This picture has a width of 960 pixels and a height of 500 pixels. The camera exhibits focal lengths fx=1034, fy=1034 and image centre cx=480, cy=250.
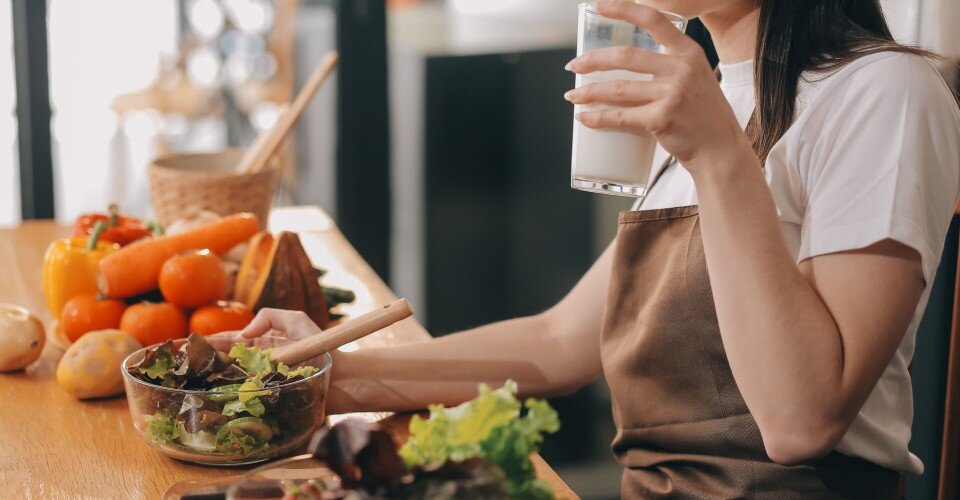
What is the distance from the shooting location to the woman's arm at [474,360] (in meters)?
1.23

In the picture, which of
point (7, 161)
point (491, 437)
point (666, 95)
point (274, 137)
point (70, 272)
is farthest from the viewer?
point (7, 161)

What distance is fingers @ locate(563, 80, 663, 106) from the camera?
95 cm

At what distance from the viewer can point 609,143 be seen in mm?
1117

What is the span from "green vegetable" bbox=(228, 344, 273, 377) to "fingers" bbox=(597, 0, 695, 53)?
1.62 feet

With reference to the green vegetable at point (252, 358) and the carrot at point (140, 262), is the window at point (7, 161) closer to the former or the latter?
the carrot at point (140, 262)

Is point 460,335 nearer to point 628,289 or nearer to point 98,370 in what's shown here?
point 628,289

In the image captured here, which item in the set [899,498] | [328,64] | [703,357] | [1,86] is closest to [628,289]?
[703,357]

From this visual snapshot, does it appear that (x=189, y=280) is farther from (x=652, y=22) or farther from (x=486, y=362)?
(x=652, y=22)

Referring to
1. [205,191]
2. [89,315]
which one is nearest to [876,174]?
[89,315]

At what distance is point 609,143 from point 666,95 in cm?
18

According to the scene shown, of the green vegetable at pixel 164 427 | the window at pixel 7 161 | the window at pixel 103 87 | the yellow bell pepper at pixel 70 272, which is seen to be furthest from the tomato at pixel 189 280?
the window at pixel 103 87

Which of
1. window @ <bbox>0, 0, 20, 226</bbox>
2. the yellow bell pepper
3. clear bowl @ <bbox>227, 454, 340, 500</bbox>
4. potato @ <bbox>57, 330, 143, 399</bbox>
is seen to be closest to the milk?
clear bowl @ <bbox>227, 454, 340, 500</bbox>

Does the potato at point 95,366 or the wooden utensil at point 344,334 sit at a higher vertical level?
the wooden utensil at point 344,334

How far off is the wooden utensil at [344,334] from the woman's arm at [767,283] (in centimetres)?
28
